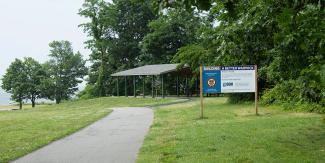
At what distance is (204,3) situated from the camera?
4.72 m

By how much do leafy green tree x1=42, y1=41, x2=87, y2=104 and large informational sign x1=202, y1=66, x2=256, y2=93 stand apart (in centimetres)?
5715

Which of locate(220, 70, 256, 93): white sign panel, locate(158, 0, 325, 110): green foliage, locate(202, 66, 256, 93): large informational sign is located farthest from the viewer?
locate(220, 70, 256, 93): white sign panel

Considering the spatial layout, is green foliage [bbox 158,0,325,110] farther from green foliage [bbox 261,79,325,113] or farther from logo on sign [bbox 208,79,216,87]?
logo on sign [bbox 208,79,216,87]

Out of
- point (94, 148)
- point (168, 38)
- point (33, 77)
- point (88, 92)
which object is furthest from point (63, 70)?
point (94, 148)

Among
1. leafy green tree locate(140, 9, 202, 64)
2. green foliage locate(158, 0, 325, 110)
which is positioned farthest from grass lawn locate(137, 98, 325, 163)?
leafy green tree locate(140, 9, 202, 64)

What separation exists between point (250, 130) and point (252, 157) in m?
4.24

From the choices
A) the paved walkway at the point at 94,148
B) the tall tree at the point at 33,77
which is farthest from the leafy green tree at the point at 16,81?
the paved walkway at the point at 94,148

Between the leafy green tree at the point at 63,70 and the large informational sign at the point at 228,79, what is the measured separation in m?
57.1

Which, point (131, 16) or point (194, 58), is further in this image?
point (131, 16)

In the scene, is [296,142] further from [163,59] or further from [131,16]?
[131,16]

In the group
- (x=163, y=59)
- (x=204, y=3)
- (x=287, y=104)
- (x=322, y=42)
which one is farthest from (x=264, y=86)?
(x=163, y=59)

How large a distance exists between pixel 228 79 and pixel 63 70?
5962 cm

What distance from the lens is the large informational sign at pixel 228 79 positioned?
18.9m

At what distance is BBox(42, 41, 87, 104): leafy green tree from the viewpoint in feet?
243
